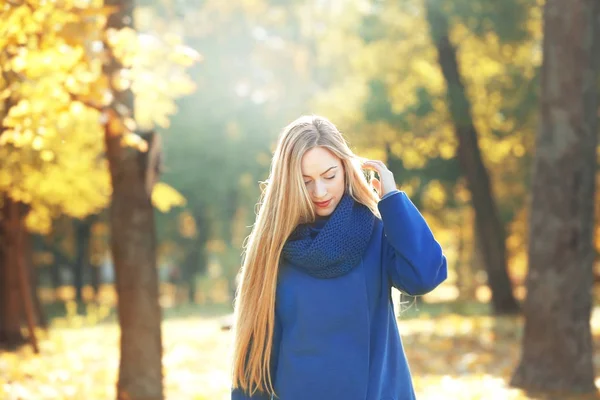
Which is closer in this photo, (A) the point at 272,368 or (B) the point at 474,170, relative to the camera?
(A) the point at 272,368

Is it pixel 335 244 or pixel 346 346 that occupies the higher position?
pixel 335 244

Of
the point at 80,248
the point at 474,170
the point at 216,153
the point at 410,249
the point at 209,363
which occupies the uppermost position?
the point at 410,249

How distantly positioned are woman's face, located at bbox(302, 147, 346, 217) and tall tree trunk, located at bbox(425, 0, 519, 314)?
15853 mm

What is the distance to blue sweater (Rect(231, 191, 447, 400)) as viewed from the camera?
3.62m

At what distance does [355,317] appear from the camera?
3656 millimetres

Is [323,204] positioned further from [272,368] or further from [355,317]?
[272,368]

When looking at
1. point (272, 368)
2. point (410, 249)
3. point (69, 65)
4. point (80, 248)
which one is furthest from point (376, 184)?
point (80, 248)

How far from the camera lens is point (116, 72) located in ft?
28.3

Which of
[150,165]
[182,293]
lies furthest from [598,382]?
[182,293]

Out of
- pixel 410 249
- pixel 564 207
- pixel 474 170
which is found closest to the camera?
pixel 410 249

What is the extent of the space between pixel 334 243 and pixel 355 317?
29cm

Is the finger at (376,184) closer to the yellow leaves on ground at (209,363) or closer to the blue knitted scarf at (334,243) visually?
the blue knitted scarf at (334,243)

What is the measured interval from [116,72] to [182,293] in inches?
1580

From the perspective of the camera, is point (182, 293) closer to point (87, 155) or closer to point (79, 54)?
point (87, 155)
